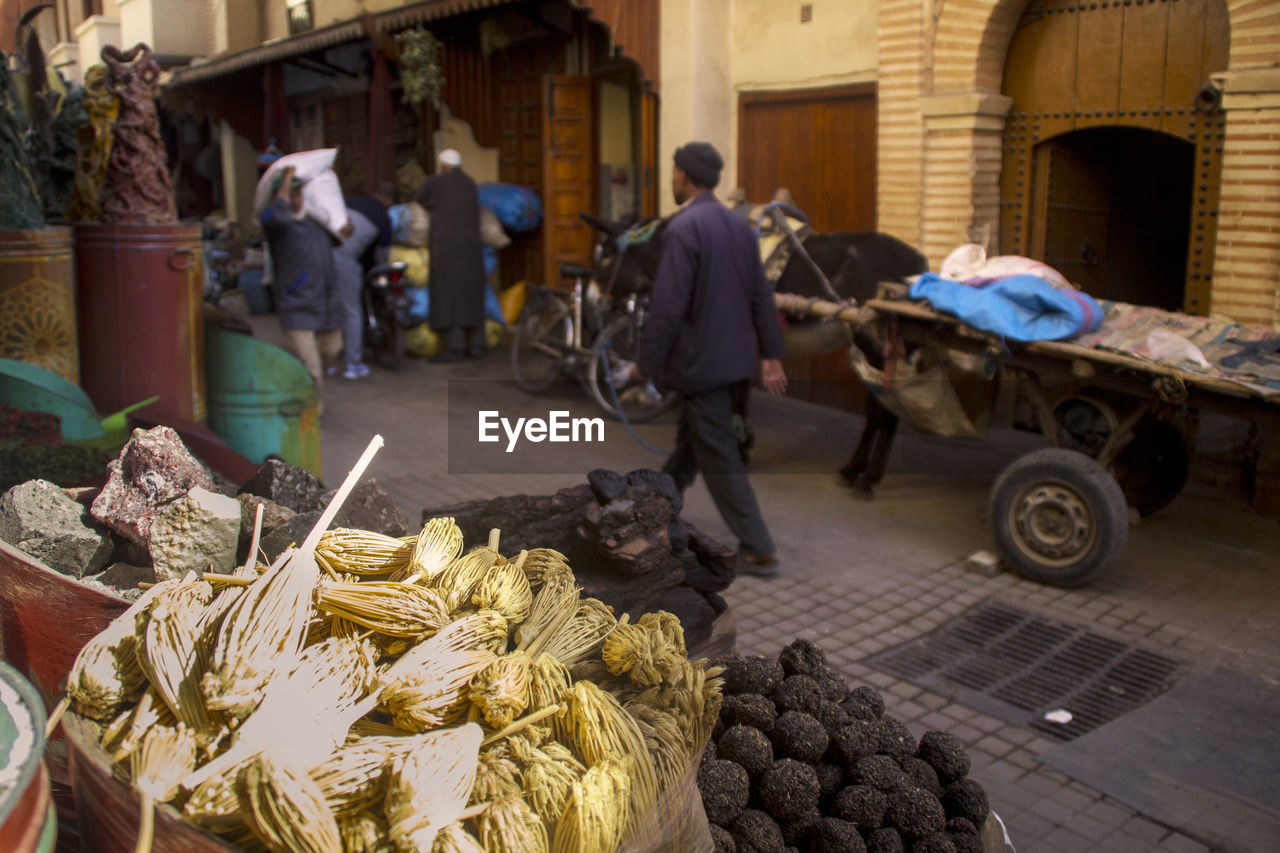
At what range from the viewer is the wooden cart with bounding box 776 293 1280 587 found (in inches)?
177

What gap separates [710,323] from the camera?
5164 millimetres

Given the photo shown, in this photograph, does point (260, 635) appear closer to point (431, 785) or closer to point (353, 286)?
point (431, 785)

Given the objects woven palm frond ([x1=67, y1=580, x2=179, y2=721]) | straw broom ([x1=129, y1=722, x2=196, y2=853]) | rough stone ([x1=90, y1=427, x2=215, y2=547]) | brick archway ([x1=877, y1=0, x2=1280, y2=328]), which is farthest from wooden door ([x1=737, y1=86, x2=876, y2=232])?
straw broom ([x1=129, y1=722, x2=196, y2=853])

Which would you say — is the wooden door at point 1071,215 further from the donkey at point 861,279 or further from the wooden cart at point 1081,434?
the wooden cart at point 1081,434

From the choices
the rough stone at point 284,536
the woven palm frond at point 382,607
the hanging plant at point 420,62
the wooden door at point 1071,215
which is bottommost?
the rough stone at point 284,536

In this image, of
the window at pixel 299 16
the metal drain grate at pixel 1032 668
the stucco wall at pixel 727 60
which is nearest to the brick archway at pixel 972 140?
the stucco wall at pixel 727 60

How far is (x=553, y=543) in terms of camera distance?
277cm

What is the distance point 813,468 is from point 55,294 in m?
4.62

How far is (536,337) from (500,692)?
8223mm

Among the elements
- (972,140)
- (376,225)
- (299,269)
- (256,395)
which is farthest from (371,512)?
(376,225)

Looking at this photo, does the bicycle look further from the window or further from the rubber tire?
the window

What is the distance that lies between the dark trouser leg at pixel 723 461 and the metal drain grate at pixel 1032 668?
3.32 feet

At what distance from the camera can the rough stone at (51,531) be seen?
2.22 m

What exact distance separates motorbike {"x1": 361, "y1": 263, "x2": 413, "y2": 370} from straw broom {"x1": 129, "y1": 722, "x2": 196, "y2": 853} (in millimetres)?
9578
